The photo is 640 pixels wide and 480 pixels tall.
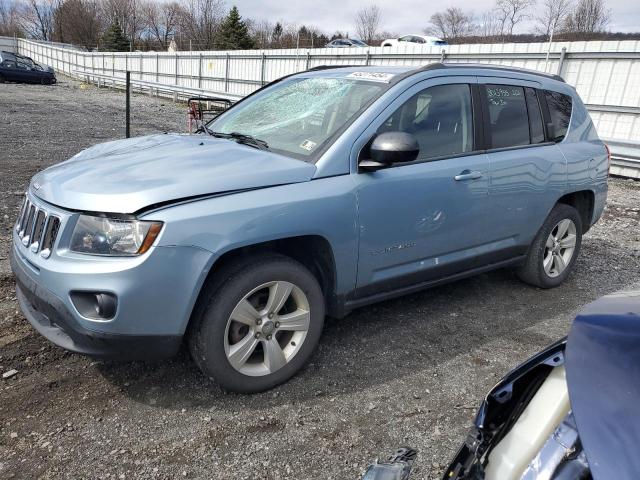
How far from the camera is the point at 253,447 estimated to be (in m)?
2.60

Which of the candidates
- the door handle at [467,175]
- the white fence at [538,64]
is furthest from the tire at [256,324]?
the white fence at [538,64]

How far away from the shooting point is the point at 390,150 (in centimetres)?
301

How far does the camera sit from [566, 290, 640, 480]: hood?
3.82 ft

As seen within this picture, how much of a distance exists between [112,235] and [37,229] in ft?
1.94

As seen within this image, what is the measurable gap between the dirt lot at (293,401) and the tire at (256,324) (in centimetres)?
15

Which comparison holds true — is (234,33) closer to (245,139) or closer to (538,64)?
(538,64)

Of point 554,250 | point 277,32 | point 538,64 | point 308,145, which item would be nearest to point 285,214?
point 308,145

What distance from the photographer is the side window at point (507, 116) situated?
3979 mm

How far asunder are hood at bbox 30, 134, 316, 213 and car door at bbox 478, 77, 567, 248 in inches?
66.6

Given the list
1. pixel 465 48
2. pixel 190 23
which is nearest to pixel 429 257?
pixel 465 48

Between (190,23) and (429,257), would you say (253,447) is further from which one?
(190,23)

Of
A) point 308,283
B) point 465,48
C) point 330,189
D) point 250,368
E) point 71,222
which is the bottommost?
point 250,368

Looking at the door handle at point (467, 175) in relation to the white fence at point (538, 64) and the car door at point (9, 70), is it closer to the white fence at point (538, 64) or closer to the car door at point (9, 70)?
the white fence at point (538, 64)

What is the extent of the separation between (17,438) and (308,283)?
1639 millimetres
